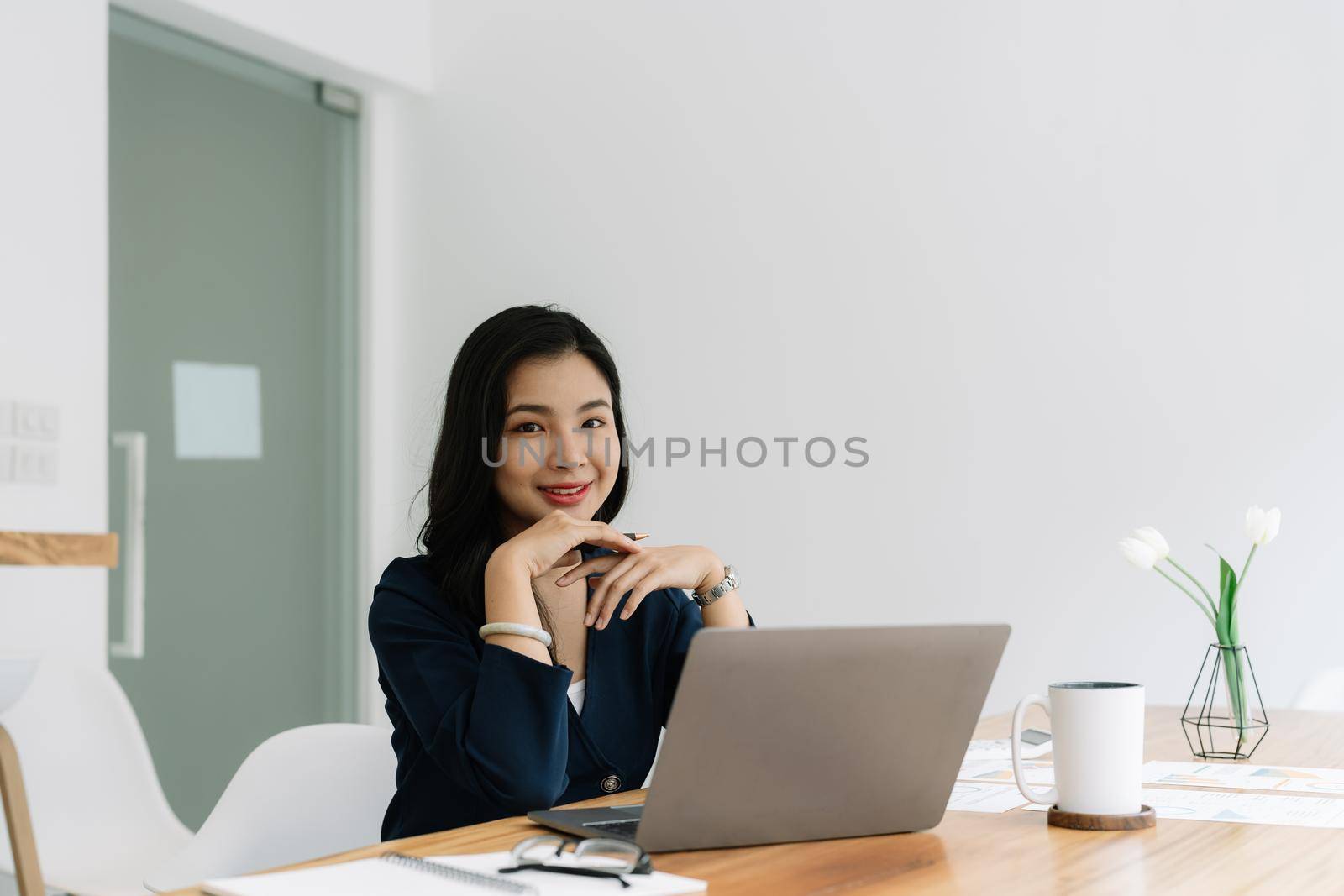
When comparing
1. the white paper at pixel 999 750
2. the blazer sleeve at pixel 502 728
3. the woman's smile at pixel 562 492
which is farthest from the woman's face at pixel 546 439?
the white paper at pixel 999 750

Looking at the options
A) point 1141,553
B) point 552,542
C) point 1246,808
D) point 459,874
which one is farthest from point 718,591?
point 459,874

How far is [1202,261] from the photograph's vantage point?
9.53ft

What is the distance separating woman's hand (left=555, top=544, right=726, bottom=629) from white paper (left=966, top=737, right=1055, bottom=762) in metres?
0.35

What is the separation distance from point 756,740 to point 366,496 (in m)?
3.20

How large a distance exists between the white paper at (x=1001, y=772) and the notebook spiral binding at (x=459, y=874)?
0.59 m

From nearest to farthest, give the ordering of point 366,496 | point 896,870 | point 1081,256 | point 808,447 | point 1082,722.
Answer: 1. point 896,870
2. point 1082,722
3. point 1081,256
4. point 808,447
5. point 366,496

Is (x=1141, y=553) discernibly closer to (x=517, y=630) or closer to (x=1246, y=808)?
(x=1246, y=808)

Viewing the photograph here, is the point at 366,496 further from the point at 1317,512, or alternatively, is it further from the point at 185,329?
the point at 1317,512

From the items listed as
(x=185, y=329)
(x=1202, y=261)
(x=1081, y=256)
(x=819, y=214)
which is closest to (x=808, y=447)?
(x=819, y=214)

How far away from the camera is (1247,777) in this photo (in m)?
1.30

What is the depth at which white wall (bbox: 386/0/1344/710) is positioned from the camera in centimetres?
283

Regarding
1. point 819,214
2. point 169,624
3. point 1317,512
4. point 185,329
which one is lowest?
point 169,624

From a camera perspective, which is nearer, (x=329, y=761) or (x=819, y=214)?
(x=329, y=761)

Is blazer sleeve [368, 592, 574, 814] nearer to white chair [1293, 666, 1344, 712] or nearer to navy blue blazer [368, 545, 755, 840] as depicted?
navy blue blazer [368, 545, 755, 840]
